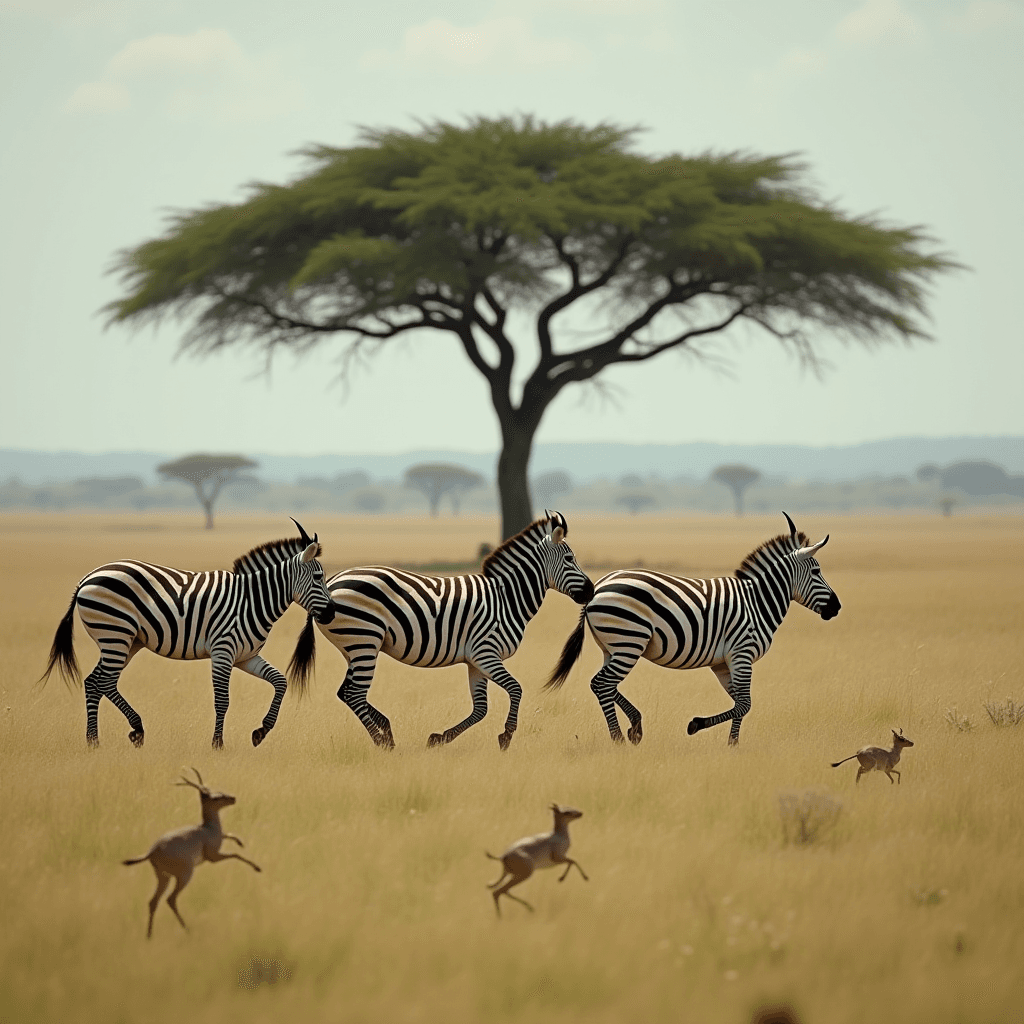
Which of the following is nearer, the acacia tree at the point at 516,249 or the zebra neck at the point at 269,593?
the zebra neck at the point at 269,593

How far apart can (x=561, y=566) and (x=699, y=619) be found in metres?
1.19

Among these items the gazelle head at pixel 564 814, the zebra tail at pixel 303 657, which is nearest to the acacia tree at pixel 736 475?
the zebra tail at pixel 303 657

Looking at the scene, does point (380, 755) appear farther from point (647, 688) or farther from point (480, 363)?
point (480, 363)

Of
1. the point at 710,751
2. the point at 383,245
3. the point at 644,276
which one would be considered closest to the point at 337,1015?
the point at 710,751

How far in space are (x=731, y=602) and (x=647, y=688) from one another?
3.48 metres

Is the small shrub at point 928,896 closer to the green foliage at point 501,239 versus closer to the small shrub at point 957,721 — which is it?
the small shrub at point 957,721

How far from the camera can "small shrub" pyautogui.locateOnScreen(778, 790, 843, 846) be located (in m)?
6.75

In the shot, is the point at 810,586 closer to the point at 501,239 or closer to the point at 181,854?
the point at 181,854

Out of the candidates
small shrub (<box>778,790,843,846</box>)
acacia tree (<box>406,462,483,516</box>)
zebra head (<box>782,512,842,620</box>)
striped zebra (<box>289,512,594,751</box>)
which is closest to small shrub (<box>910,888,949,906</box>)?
small shrub (<box>778,790,843,846</box>)

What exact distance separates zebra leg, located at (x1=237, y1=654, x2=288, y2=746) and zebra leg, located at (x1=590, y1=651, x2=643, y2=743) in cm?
249

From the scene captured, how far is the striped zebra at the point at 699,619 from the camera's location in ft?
29.7

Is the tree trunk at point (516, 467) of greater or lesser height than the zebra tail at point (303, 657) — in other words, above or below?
above

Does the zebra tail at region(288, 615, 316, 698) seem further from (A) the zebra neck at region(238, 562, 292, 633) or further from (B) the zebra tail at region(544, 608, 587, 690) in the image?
(B) the zebra tail at region(544, 608, 587, 690)

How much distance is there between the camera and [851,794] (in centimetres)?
772
